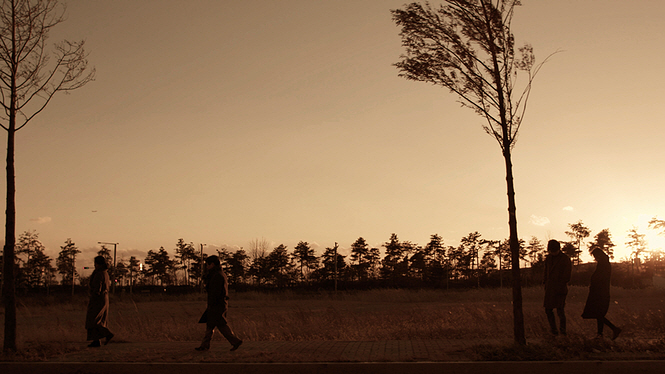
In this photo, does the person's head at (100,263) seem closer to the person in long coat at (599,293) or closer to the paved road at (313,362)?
the paved road at (313,362)

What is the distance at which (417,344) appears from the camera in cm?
1010

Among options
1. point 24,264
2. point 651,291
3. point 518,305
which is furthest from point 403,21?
point 24,264

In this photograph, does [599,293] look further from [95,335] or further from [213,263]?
[95,335]

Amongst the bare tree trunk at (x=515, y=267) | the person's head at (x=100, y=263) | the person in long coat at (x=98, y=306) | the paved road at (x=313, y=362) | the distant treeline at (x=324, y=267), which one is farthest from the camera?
the distant treeline at (x=324, y=267)

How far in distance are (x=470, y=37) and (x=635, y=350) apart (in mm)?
6244

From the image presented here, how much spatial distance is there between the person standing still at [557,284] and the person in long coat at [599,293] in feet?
1.46

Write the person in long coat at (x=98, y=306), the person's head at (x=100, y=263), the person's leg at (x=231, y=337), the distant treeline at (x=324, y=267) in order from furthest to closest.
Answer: the distant treeline at (x=324, y=267)
the person's head at (x=100, y=263)
the person in long coat at (x=98, y=306)
the person's leg at (x=231, y=337)

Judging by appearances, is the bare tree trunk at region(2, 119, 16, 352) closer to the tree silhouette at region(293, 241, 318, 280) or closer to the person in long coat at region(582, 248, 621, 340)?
the person in long coat at region(582, 248, 621, 340)

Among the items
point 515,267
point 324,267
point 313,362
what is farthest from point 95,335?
point 324,267

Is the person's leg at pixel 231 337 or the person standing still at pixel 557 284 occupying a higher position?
the person standing still at pixel 557 284

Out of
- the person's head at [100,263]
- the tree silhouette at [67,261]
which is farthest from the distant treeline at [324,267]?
the person's head at [100,263]

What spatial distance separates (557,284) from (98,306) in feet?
30.5

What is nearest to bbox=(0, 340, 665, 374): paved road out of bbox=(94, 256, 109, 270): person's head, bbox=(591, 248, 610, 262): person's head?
bbox=(94, 256, 109, 270): person's head

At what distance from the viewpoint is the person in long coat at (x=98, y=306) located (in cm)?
1077
